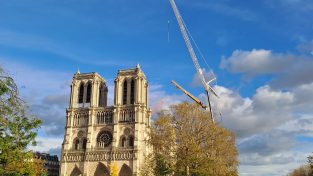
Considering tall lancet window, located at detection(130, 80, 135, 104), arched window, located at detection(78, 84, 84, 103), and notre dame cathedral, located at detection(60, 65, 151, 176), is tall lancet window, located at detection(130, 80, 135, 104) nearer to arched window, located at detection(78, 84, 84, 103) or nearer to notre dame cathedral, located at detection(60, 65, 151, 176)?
notre dame cathedral, located at detection(60, 65, 151, 176)

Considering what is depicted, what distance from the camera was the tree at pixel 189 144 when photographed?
40688 mm

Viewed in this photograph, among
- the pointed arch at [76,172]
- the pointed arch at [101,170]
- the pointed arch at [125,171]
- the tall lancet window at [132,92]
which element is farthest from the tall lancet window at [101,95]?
the pointed arch at [125,171]

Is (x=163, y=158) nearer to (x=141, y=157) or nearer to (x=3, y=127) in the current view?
(x=3, y=127)

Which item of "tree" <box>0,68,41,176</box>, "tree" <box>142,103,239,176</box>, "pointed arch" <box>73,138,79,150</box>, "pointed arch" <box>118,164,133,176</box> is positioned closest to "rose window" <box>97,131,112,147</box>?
"pointed arch" <box>73,138,79,150</box>

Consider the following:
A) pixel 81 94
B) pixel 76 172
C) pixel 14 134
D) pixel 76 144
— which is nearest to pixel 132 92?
pixel 81 94

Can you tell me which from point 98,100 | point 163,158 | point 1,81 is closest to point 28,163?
point 1,81

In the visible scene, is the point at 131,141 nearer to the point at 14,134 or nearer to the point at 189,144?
the point at 189,144

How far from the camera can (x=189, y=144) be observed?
41.1m

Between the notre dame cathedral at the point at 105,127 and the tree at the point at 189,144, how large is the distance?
41.7m

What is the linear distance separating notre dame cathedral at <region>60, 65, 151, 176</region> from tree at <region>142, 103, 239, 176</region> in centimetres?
4170

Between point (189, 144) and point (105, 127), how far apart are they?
52872 millimetres

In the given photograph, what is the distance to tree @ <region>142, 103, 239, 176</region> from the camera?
40.7 metres

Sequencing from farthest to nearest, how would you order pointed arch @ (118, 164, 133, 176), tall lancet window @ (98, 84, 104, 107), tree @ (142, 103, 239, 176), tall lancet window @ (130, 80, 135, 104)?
tall lancet window @ (98, 84, 104, 107), tall lancet window @ (130, 80, 135, 104), pointed arch @ (118, 164, 133, 176), tree @ (142, 103, 239, 176)

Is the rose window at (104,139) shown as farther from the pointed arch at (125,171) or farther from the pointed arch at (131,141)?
the pointed arch at (125,171)
